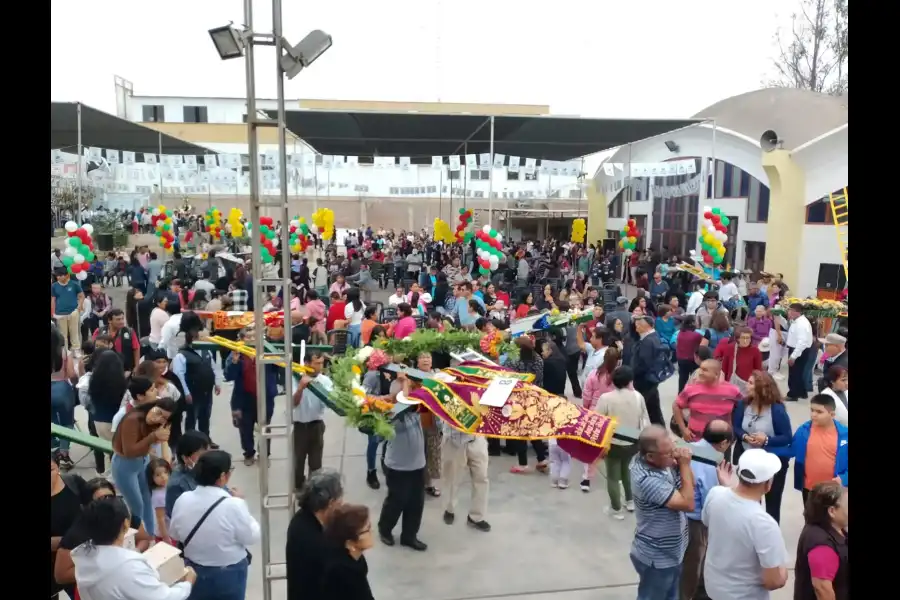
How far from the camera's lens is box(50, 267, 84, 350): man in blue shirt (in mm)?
9922

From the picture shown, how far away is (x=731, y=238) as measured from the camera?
18.5 metres

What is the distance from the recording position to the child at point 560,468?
6.26 m

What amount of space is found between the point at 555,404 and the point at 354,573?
249 centimetres

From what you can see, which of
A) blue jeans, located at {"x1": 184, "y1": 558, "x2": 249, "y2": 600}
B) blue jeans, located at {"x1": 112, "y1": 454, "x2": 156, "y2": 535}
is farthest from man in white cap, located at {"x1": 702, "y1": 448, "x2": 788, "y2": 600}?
blue jeans, located at {"x1": 112, "y1": 454, "x2": 156, "y2": 535}

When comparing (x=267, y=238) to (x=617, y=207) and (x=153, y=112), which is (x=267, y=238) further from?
(x=153, y=112)

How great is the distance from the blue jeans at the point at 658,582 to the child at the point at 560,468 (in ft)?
8.13

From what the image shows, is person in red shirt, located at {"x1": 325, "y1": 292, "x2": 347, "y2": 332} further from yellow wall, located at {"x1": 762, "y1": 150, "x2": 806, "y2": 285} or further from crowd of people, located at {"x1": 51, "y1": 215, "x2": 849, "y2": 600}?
yellow wall, located at {"x1": 762, "y1": 150, "x2": 806, "y2": 285}

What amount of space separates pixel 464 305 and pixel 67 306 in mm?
6139

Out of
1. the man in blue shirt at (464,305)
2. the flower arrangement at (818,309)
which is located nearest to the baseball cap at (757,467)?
the man in blue shirt at (464,305)

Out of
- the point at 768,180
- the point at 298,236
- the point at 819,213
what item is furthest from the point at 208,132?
the point at 819,213

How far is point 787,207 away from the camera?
15.7m

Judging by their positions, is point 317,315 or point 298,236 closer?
point 317,315

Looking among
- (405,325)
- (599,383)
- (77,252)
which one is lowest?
(599,383)

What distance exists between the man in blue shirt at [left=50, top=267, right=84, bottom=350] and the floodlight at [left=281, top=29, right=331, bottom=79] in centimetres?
793
